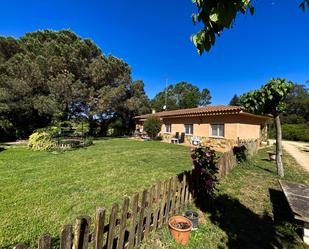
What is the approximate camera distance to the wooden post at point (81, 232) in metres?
1.82

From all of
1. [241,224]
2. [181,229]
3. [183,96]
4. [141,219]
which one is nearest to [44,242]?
[141,219]

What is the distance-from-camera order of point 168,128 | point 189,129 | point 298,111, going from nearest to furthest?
point 189,129 → point 168,128 → point 298,111

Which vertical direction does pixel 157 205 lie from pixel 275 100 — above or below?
below

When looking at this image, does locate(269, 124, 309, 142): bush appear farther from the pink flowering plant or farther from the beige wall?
the pink flowering plant

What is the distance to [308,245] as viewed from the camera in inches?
120

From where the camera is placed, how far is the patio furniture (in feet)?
9.92

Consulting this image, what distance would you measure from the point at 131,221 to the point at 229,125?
42.4 ft

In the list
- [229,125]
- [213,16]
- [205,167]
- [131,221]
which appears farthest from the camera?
[229,125]

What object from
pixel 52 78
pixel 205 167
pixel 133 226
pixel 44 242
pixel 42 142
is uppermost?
pixel 52 78

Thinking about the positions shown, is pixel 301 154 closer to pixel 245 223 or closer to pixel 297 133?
pixel 245 223

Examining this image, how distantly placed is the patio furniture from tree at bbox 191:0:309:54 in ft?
10.5

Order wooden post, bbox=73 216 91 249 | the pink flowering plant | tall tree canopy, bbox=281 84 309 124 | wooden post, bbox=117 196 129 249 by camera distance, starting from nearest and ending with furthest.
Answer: wooden post, bbox=73 216 91 249
wooden post, bbox=117 196 129 249
the pink flowering plant
tall tree canopy, bbox=281 84 309 124

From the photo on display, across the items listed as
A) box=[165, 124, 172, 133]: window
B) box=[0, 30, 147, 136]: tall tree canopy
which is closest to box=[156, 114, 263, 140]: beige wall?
box=[165, 124, 172, 133]: window

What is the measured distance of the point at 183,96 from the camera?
185 ft
